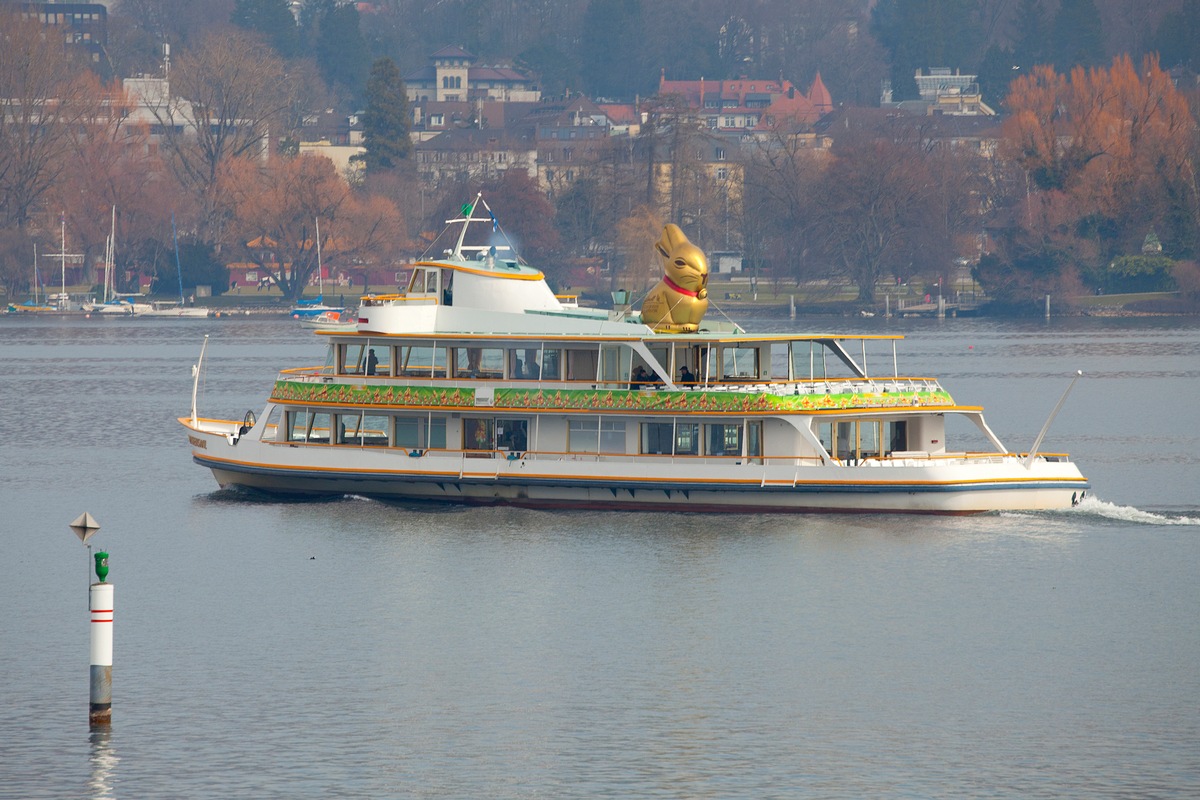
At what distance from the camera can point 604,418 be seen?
52.5 m

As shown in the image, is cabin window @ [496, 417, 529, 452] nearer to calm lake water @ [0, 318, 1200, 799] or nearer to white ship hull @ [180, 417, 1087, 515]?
white ship hull @ [180, 417, 1087, 515]

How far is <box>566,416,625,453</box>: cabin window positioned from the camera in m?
52.5

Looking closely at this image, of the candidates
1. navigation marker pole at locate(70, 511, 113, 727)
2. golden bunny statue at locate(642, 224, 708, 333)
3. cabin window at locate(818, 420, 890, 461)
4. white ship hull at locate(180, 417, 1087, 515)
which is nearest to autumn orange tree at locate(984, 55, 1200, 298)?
golden bunny statue at locate(642, 224, 708, 333)

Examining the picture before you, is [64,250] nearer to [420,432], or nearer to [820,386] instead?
[420,432]

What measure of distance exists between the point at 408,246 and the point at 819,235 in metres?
40.5

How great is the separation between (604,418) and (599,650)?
13887mm

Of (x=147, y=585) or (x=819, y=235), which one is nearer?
(x=147, y=585)

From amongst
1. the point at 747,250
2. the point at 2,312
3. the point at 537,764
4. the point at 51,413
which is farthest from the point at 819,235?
the point at 537,764

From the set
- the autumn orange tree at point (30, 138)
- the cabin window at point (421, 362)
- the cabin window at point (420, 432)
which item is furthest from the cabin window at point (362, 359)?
the autumn orange tree at point (30, 138)

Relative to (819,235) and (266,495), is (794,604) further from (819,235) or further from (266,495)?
(819,235)

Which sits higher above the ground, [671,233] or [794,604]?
[671,233]

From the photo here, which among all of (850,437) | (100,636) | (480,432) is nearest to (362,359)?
(480,432)

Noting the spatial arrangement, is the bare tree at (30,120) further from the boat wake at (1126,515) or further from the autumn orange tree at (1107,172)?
the boat wake at (1126,515)

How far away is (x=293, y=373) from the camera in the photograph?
56156 millimetres
